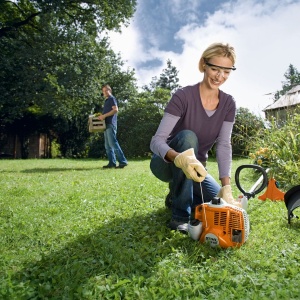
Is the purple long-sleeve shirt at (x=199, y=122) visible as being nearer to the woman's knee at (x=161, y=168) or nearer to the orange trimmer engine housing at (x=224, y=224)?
the woman's knee at (x=161, y=168)

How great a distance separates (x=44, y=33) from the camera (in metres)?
13.0

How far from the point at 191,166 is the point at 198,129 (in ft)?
1.90

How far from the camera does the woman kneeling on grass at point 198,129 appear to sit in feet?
7.07

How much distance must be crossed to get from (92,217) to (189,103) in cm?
124

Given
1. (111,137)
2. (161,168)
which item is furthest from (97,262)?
(111,137)

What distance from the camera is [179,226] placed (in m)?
2.19

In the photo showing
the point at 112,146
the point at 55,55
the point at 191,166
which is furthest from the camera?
the point at 55,55

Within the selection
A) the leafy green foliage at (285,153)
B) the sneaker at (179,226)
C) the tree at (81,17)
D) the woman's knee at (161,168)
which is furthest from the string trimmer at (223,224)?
the tree at (81,17)

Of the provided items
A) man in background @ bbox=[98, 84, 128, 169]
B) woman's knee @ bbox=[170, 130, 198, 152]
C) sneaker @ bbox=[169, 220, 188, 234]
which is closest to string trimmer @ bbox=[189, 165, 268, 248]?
sneaker @ bbox=[169, 220, 188, 234]

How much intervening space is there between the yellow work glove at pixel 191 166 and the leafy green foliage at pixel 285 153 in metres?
2.32

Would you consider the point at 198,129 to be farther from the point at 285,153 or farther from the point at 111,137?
the point at 111,137

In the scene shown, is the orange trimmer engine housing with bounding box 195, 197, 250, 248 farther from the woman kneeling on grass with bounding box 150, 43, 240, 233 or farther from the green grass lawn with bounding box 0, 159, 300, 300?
the woman kneeling on grass with bounding box 150, 43, 240, 233

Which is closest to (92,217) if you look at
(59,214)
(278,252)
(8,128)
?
(59,214)

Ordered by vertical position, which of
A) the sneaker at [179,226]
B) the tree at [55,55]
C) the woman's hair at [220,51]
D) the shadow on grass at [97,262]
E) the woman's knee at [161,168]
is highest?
the tree at [55,55]
